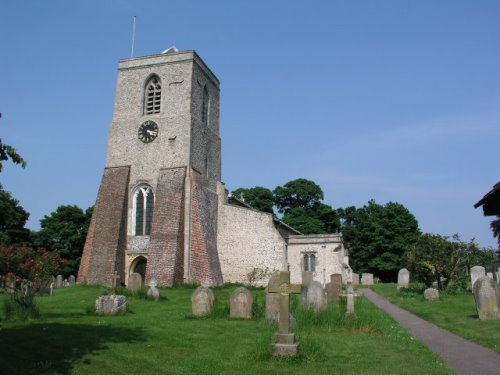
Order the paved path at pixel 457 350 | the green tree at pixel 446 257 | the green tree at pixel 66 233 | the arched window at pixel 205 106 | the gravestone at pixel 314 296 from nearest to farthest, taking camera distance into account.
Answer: the paved path at pixel 457 350 < the gravestone at pixel 314 296 < the green tree at pixel 446 257 < the arched window at pixel 205 106 < the green tree at pixel 66 233

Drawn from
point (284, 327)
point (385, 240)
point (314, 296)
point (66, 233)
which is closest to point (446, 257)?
point (314, 296)

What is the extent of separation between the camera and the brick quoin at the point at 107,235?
83.4 ft

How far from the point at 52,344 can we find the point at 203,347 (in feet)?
9.11

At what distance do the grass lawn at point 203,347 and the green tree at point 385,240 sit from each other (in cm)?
3727

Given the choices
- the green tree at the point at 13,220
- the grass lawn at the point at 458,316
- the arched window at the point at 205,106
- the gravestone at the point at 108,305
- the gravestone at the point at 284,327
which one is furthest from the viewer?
the green tree at the point at 13,220

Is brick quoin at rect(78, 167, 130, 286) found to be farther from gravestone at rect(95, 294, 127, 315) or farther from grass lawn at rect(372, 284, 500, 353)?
grass lawn at rect(372, 284, 500, 353)

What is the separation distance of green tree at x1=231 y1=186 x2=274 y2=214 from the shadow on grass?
47199 mm

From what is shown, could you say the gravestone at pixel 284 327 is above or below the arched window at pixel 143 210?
below

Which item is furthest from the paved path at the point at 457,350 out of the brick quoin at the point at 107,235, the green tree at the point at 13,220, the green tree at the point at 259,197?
the green tree at the point at 259,197

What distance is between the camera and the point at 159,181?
27250 millimetres

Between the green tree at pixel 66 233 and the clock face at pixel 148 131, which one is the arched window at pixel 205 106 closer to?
the clock face at pixel 148 131

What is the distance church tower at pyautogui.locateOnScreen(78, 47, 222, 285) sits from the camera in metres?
25.4

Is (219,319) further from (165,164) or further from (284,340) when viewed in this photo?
(165,164)

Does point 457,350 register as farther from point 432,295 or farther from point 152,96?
point 152,96
